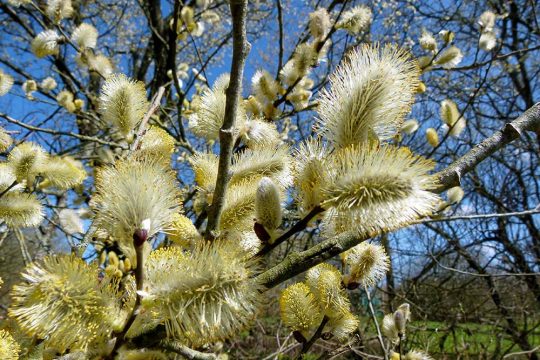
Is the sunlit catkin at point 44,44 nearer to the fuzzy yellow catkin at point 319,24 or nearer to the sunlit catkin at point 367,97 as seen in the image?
the fuzzy yellow catkin at point 319,24

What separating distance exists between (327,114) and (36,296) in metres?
0.50

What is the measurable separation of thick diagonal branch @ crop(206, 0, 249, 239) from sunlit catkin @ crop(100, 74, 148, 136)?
45 cm

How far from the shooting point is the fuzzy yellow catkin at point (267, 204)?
0.72 meters

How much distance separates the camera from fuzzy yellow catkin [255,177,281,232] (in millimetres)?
725

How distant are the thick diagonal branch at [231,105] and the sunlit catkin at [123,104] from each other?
45cm

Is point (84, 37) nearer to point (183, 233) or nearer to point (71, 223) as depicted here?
point (71, 223)

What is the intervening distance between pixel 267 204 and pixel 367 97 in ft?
0.76

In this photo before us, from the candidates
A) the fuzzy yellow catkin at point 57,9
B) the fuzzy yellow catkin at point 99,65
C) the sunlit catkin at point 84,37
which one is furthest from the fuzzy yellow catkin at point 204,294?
the fuzzy yellow catkin at point 57,9

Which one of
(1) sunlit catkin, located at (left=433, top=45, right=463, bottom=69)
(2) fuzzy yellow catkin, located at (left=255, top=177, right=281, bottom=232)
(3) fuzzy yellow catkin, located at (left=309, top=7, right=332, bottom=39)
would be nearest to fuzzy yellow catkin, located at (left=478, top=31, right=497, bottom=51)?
(1) sunlit catkin, located at (left=433, top=45, right=463, bottom=69)

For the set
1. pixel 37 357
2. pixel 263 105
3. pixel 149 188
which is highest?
pixel 263 105

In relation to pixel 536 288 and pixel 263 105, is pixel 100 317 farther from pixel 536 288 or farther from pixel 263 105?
pixel 536 288

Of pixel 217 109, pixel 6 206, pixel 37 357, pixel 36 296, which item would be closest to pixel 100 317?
pixel 36 296

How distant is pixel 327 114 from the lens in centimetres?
75

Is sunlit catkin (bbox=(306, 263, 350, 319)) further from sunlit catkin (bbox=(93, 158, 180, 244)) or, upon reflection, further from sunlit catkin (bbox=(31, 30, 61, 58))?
sunlit catkin (bbox=(31, 30, 61, 58))
